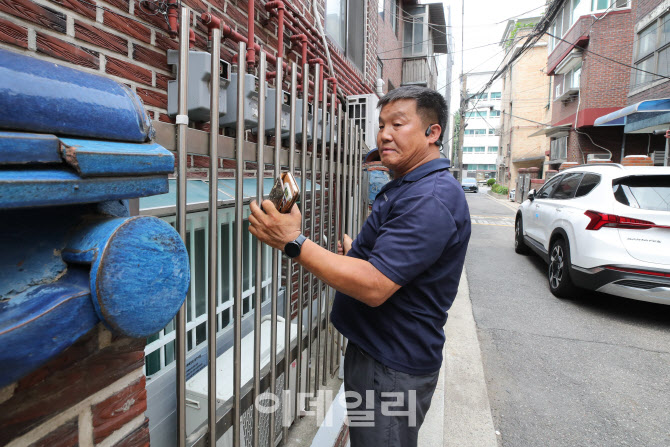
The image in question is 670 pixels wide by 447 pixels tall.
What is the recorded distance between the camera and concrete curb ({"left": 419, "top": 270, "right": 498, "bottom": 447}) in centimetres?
246

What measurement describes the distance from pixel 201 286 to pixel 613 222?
4.37 meters

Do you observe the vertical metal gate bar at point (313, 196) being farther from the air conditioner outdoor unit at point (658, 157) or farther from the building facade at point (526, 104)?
the building facade at point (526, 104)

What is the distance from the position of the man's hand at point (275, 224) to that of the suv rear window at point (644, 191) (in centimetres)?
452

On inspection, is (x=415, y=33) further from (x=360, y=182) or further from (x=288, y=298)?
(x=288, y=298)

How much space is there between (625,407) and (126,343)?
3.43 m

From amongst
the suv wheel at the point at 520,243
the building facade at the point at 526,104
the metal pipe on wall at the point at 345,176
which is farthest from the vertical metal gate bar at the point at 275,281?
the building facade at the point at 526,104

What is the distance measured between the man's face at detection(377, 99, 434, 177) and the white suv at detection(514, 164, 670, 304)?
12.4 feet

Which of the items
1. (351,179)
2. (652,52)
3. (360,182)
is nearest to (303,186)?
(351,179)

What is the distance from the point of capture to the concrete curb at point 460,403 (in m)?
2.46

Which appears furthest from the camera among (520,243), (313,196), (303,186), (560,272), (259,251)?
(520,243)

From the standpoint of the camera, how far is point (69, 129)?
610 millimetres

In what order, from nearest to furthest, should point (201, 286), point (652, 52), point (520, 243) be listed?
point (201, 286) < point (520, 243) < point (652, 52)

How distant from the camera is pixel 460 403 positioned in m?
2.84

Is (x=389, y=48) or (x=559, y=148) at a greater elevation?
(x=389, y=48)
